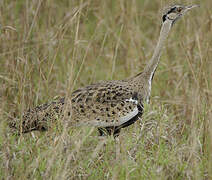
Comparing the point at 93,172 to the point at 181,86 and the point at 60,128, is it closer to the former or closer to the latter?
the point at 60,128

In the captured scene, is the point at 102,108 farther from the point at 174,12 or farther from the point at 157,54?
the point at 174,12

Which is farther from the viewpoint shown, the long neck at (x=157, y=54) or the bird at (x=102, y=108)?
the long neck at (x=157, y=54)

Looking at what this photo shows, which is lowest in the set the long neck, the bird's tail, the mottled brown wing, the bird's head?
the bird's tail

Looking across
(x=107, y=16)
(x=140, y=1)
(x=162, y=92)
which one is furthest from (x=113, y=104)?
(x=140, y=1)

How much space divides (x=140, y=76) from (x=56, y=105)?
736 millimetres

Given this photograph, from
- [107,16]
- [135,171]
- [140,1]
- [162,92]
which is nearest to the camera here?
[135,171]

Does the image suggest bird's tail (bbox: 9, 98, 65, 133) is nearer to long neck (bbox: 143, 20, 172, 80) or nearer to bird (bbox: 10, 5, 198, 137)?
bird (bbox: 10, 5, 198, 137)

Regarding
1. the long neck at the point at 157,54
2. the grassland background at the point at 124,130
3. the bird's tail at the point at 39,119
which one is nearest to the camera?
the grassland background at the point at 124,130

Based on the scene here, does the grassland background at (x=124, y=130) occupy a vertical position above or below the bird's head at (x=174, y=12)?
below

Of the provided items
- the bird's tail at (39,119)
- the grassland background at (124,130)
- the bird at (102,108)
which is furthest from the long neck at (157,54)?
the bird's tail at (39,119)

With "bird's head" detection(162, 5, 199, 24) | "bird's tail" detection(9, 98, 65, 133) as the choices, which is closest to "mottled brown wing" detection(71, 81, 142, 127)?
"bird's tail" detection(9, 98, 65, 133)

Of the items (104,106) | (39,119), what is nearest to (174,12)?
(104,106)

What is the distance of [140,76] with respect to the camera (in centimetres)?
386

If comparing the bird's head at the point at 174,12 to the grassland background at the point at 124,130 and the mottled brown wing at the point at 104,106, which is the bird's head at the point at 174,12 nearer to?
the grassland background at the point at 124,130
